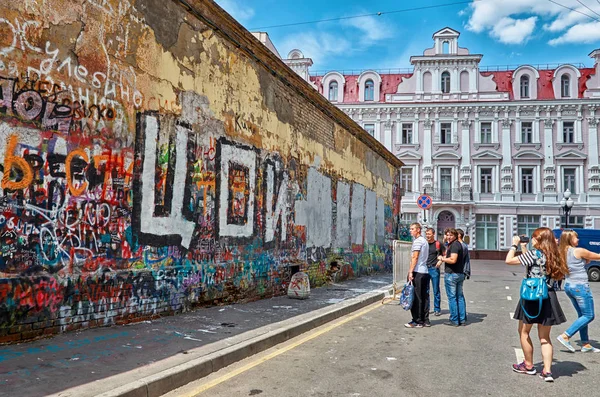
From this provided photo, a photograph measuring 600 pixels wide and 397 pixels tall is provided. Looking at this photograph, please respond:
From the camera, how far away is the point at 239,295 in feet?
33.4

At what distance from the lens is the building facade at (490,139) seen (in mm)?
39625

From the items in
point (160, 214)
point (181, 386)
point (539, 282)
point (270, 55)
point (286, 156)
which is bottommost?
point (181, 386)

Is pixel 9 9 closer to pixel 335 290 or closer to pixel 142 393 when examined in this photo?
pixel 142 393

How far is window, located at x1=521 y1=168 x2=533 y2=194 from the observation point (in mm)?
40281

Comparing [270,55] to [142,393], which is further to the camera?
[270,55]

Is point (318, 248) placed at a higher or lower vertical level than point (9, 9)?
lower

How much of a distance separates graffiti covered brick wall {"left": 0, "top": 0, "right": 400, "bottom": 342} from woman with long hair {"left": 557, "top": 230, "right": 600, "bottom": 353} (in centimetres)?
554

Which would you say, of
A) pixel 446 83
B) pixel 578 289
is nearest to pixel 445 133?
pixel 446 83

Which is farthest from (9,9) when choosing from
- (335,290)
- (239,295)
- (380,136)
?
(380,136)

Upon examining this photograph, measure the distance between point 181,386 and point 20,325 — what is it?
206 cm

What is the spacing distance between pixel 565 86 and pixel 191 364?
141 ft

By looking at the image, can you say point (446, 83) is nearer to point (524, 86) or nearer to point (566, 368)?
point (524, 86)

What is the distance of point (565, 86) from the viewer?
4100cm

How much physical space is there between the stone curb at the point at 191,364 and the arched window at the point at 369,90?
35.9 metres
